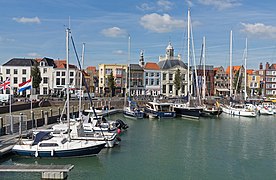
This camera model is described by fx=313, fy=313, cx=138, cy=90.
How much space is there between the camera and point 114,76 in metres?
93.2

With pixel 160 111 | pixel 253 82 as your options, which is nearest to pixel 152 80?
pixel 160 111

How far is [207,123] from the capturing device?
52.5 meters

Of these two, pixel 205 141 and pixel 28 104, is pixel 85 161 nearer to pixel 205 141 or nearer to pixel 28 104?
pixel 205 141

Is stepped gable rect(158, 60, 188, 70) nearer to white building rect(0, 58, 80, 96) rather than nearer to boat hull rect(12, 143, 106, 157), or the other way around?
white building rect(0, 58, 80, 96)

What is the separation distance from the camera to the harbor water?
23406mm

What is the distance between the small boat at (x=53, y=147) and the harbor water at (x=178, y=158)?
0.53 meters

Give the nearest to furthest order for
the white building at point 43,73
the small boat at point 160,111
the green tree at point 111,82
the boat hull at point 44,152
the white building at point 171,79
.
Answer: the boat hull at point 44,152
the small boat at point 160,111
the white building at point 43,73
the green tree at point 111,82
the white building at point 171,79

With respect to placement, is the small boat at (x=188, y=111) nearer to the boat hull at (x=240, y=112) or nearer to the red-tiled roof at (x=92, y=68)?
the boat hull at (x=240, y=112)

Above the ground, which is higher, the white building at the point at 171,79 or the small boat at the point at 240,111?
the white building at the point at 171,79

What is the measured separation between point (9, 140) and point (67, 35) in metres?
10.7

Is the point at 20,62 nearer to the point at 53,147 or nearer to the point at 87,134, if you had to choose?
the point at 87,134

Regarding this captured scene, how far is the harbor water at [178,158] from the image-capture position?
23406 millimetres

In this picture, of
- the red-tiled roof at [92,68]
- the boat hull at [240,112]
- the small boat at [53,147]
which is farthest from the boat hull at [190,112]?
the red-tiled roof at [92,68]

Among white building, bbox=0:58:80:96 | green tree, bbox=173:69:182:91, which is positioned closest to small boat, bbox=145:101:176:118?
green tree, bbox=173:69:182:91
